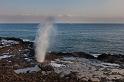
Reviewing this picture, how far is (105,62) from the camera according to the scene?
38.0 m

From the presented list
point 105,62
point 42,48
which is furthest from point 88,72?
point 42,48

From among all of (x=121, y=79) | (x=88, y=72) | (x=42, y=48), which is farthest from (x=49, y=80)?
(x=42, y=48)

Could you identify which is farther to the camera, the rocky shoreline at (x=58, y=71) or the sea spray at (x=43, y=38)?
the sea spray at (x=43, y=38)

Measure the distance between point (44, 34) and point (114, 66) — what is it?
11.1 m

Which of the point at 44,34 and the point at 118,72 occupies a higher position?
the point at 44,34

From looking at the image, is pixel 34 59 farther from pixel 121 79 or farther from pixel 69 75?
pixel 121 79

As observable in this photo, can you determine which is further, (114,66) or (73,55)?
A: (73,55)

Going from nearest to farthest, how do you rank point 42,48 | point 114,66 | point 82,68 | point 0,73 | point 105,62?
point 0,73 < point 82,68 < point 114,66 < point 105,62 < point 42,48

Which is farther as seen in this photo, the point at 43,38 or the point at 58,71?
the point at 43,38

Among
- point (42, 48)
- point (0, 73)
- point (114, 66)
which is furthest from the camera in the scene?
point (42, 48)

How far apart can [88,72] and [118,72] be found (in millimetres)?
3229

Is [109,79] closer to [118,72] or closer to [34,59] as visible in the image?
[118,72]

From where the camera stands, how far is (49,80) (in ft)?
90.0

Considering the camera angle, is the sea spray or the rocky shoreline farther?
the sea spray
